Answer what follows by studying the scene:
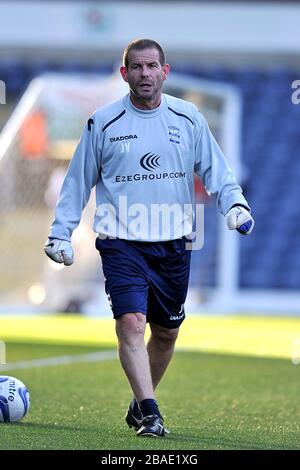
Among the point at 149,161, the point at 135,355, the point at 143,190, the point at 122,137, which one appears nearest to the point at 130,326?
the point at 135,355

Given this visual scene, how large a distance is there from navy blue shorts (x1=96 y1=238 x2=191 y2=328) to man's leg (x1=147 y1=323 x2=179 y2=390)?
0.06m

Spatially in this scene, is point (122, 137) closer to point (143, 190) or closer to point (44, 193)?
point (143, 190)

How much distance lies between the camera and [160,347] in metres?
6.26

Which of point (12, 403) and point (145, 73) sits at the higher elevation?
point (145, 73)

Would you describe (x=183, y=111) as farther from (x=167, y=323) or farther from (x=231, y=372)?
(x=231, y=372)

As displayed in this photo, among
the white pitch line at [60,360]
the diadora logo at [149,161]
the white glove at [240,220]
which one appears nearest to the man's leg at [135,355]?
the white glove at [240,220]

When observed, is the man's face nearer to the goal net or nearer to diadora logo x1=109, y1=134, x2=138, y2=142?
diadora logo x1=109, y1=134, x2=138, y2=142

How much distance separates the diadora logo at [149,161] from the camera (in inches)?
234

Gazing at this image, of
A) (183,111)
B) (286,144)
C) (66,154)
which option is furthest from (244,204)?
(286,144)

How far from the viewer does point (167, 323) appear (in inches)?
241

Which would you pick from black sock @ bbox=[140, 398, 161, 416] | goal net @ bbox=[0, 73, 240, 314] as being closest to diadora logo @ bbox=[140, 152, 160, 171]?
black sock @ bbox=[140, 398, 161, 416]

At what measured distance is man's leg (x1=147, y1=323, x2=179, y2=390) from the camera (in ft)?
20.3

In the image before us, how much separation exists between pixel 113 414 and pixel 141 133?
158 centimetres

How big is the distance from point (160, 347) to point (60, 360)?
12.9 feet
